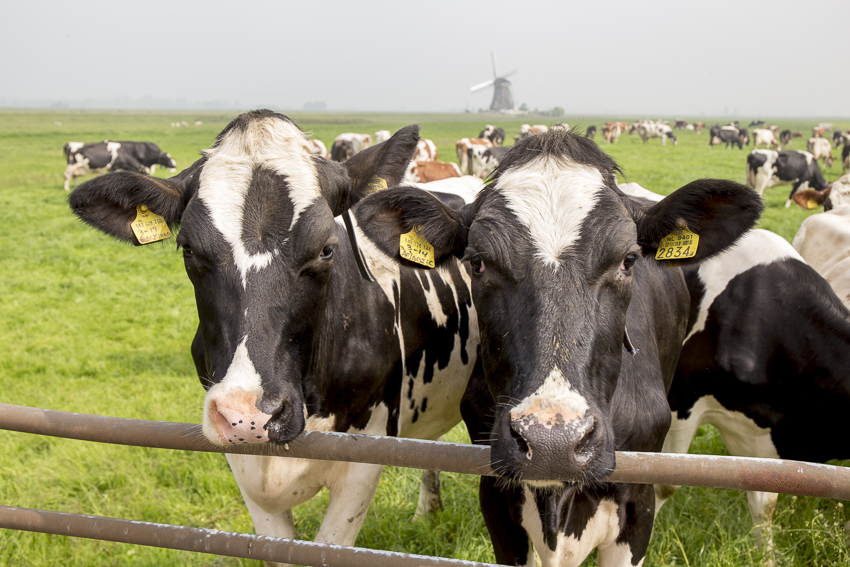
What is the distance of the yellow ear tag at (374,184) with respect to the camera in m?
2.96

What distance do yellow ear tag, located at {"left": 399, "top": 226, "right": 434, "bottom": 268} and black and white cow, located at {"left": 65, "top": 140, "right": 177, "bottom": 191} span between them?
2068 centimetres

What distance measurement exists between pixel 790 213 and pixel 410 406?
1597 centimetres

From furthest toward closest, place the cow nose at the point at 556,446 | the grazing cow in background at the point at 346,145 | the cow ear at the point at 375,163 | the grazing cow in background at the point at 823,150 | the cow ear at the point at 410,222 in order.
Result: the grazing cow in background at the point at 823,150, the grazing cow in background at the point at 346,145, the cow ear at the point at 375,163, the cow ear at the point at 410,222, the cow nose at the point at 556,446

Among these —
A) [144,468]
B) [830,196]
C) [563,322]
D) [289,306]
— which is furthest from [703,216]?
[830,196]

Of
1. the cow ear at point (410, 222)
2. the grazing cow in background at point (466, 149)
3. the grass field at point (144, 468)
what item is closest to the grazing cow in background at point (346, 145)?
the grazing cow in background at point (466, 149)

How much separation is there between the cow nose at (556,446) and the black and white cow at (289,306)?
0.78m

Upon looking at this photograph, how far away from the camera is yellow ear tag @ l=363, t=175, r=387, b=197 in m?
2.96

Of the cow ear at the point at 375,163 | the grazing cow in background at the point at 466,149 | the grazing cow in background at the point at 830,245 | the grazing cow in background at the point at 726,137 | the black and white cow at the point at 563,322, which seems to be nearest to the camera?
the black and white cow at the point at 563,322

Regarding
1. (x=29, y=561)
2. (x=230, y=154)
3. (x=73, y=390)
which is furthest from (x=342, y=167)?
(x=73, y=390)

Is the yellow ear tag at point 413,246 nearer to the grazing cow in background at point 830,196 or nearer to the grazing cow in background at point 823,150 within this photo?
the grazing cow in background at point 830,196

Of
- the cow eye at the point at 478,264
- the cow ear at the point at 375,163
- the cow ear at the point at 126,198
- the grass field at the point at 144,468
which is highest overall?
the cow ear at the point at 375,163

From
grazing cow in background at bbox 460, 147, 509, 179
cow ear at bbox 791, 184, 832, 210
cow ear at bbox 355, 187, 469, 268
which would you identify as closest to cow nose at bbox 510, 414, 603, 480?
cow ear at bbox 355, 187, 469, 268

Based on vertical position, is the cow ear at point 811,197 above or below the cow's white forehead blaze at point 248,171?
below

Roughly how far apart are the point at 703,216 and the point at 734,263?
1.55 meters
